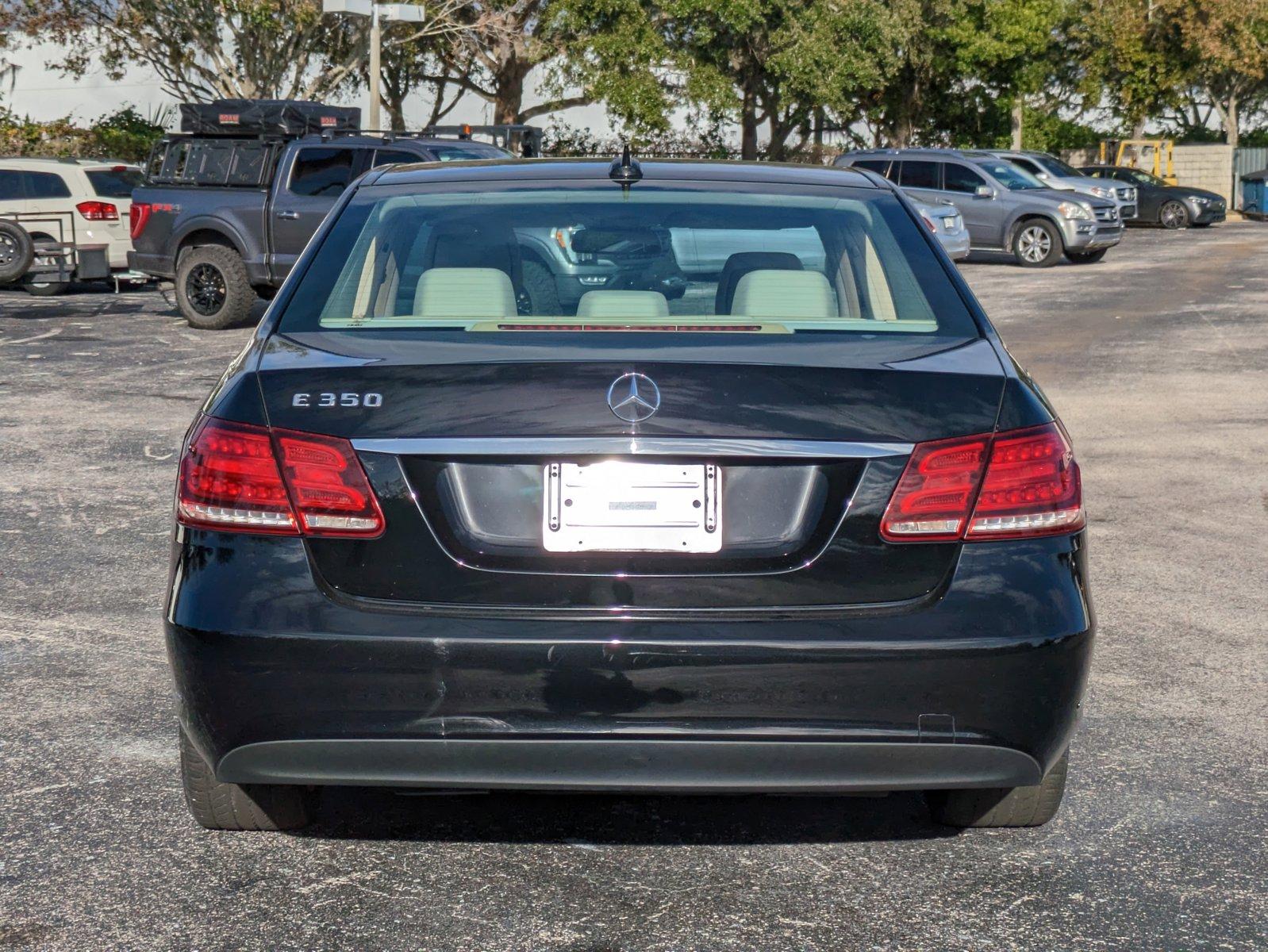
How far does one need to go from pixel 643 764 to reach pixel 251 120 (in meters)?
15.7

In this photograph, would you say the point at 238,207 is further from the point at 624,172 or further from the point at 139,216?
the point at 624,172

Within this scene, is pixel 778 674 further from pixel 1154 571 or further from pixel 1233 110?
pixel 1233 110

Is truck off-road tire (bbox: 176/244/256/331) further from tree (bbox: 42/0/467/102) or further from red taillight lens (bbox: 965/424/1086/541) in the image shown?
tree (bbox: 42/0/467/102)

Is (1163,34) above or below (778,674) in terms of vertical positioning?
above

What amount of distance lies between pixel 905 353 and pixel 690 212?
37.3 inches

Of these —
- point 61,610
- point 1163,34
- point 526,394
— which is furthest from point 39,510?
point 1163,34

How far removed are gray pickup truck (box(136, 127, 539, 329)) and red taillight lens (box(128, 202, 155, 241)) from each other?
0.04 ft

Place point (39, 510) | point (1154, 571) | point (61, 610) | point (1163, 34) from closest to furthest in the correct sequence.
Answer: point (61, 610), point (1154, 571), point (39, 510), point (1163, 34)

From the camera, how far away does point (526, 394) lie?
10.5ft

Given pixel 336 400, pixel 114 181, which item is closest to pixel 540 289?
pixel 336 400

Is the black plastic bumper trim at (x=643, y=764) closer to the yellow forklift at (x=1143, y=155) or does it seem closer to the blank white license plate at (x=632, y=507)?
the blank white license plate at (x=632, y=507)

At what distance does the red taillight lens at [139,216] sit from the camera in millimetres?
17156

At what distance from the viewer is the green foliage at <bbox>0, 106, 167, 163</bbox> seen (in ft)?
117

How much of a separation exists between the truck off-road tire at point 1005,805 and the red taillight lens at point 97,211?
18810 mm
